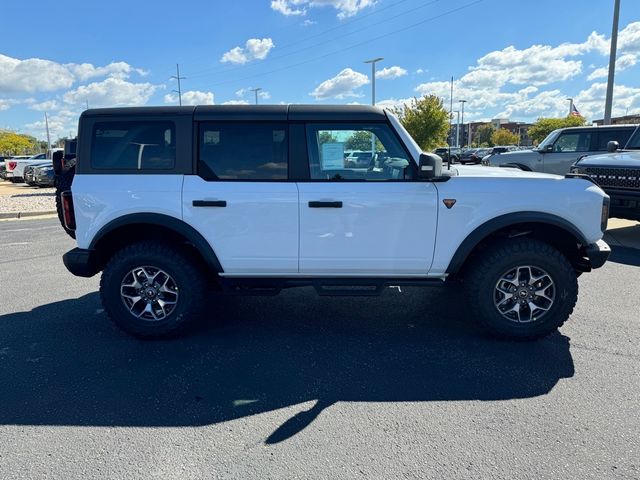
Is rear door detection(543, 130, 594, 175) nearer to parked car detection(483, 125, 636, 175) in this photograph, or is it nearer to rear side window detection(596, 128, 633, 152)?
parked car detection(483, 125, 636, 175)

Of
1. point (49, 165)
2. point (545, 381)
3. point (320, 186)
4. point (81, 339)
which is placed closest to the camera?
point (545, 381)

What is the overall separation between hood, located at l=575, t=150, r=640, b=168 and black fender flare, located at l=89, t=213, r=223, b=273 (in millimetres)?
6993

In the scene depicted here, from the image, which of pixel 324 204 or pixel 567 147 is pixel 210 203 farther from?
pixel 567 147

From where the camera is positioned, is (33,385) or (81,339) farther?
(81,339)

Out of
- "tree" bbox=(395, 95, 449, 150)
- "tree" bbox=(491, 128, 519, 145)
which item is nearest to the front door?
"tree" bbox=(395, 95, 449, 150)

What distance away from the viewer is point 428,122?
36.0m

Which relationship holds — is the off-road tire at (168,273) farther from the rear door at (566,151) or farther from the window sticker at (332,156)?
the rear door at (566,151)

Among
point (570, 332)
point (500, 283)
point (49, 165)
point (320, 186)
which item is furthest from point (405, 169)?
point (49, 165)

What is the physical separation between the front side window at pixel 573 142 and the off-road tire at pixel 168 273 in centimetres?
1053

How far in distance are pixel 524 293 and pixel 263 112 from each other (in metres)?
2.72

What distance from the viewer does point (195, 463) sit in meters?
2.38

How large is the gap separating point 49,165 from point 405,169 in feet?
66.5

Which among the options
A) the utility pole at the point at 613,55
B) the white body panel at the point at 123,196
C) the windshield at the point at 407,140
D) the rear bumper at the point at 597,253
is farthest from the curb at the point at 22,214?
the utility pole at the point at 613,55

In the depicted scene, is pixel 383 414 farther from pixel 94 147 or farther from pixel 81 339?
pixel 94 147
